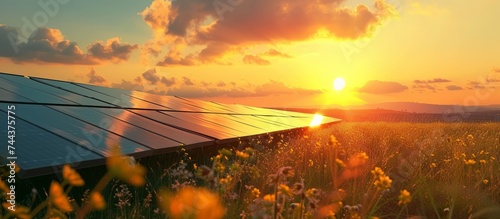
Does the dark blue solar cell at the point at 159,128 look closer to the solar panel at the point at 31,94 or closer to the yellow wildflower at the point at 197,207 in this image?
the solar panel at the point at 31,94

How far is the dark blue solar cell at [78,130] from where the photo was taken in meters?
5.24

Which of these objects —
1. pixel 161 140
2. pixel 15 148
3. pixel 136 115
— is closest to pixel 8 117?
pixel 15 148

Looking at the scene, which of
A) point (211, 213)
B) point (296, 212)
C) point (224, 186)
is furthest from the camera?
point (296, 212)

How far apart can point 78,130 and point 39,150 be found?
1.35 metres

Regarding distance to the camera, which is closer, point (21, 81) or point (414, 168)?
point (414, 168)

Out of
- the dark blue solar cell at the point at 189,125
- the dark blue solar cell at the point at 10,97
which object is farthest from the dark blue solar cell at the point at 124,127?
the dark blue solar cell at the point at 189,125

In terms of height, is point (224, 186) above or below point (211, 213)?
below

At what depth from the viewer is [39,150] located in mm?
4496

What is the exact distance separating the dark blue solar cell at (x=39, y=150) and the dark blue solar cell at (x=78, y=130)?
0.16 metres

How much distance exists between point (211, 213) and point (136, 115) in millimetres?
7812

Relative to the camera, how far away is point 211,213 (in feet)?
2.96

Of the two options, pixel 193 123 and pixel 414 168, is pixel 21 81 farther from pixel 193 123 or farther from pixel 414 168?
pixel 414 168

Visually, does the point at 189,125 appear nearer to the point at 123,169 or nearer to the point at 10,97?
the point at 10,97

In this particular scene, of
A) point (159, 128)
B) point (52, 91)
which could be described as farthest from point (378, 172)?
point (52, 91)
